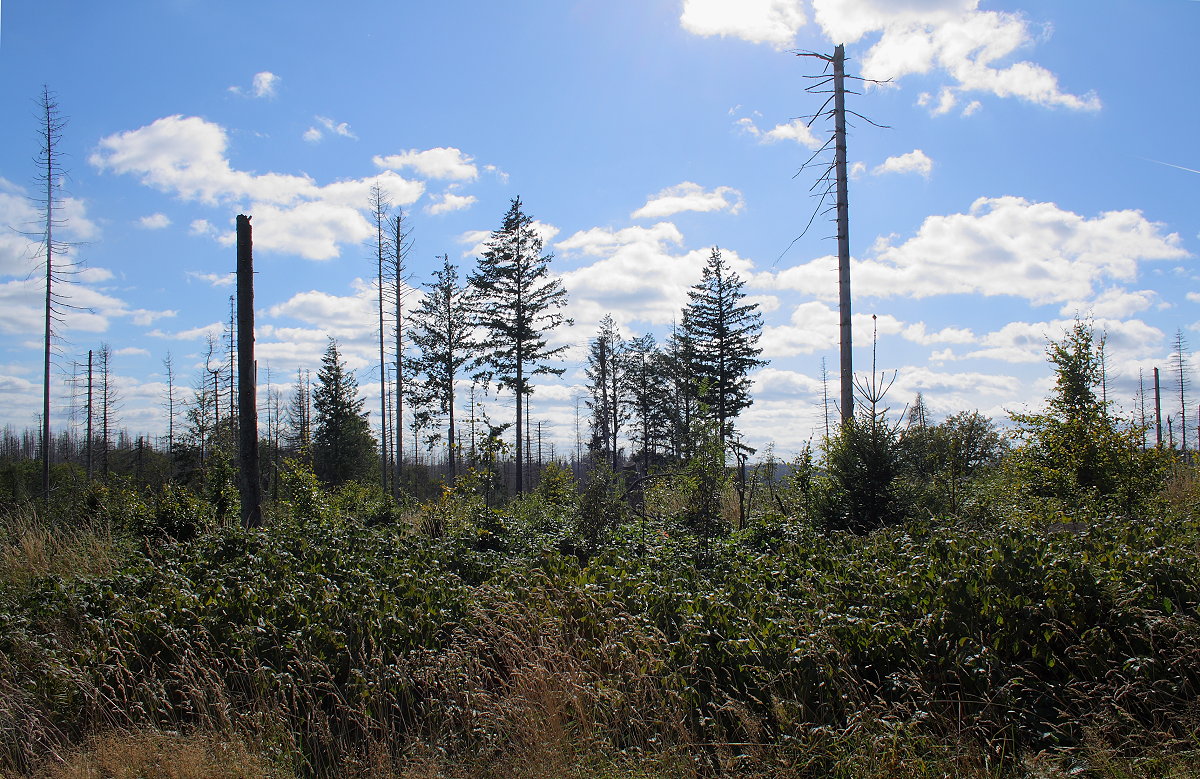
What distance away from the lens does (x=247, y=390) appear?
393 inches

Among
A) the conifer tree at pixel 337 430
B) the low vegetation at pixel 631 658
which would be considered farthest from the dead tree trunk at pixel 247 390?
the conifer tree at pixel 337 430

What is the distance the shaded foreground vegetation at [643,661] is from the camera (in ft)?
11.6

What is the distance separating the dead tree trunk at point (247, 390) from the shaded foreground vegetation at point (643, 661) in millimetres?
3068

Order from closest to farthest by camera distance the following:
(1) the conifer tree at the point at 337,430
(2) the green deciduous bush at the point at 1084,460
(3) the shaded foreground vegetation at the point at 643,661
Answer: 1. (3) the shaded foreground vegetation at the point at 643,661
2. (2) the green deciduous bush at the point at 1084,460
3. (1) the conifer tree at the point at 337,430

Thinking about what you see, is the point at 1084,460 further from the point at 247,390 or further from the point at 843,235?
the point at 247,390

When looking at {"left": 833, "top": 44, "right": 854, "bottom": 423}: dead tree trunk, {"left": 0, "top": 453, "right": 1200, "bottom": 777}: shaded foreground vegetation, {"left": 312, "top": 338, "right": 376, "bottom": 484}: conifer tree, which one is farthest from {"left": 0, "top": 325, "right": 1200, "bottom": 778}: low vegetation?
{"left": 312, "top": 338, "right": 376, "bottom": 484}: conifer tree

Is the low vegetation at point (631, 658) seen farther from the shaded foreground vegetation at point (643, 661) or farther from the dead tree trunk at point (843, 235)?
the dead tree trunk at point (843, 235)

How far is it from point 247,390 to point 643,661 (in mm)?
8270

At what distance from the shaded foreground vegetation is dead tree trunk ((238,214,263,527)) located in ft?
10.1

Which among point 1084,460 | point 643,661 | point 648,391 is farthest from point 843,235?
point 648,391

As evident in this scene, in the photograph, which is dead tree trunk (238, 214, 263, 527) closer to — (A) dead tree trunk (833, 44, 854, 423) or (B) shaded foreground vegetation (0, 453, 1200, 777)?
(B) shaded foreground vegetation (0, 453, 1200, 777)

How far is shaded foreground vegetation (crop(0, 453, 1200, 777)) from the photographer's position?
3.53m

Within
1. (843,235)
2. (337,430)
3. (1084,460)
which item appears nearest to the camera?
(1084,460)

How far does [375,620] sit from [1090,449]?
888 cm
